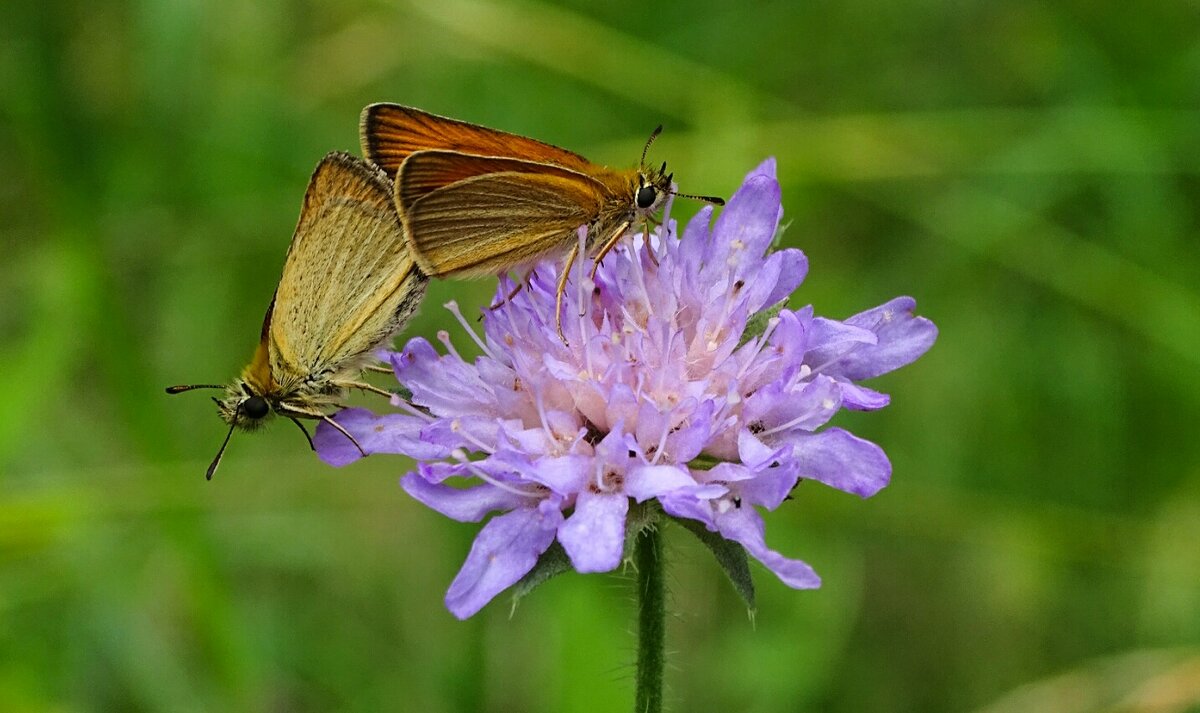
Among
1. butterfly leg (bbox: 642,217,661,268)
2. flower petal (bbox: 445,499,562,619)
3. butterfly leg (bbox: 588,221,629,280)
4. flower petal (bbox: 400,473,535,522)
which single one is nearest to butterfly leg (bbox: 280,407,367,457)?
flower petal (bbox: 400,473,535,522)

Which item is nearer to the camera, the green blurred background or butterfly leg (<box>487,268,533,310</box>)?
butterfly leg (<box>487,268,533,310</box>)

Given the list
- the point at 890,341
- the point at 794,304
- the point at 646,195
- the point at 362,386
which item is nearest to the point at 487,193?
the point at 646,195

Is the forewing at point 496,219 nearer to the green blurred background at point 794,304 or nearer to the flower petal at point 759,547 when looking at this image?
the flower petal at point 759,547

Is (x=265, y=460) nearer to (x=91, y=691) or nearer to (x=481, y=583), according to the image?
(x=91, y=691)

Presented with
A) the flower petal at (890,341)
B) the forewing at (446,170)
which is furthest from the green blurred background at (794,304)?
the forewing at (446,170)

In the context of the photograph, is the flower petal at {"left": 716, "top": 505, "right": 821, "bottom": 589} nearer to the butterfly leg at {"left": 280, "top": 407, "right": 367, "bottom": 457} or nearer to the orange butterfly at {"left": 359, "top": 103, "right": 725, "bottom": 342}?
the orange butterfly at {"left": 359, "top": 103, "right": 725, "bottom": 342}

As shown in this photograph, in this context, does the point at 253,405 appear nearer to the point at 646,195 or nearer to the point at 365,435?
the point at 365,435

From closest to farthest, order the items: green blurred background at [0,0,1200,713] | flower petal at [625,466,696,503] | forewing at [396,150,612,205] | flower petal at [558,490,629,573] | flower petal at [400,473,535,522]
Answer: flower petal at [558,490,629,573], flower petal at [625,466,696,503], flower petal at [400,473,535,522], forewing at [396,150,612,205], green blurred background at [0,0,1200,713]
